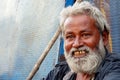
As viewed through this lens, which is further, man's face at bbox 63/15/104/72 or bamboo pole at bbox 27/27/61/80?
bamboo pole at bbox 27/27/61/80

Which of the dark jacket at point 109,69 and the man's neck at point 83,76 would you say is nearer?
the dark jacket at point 109,69

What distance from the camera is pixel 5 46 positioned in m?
3.98

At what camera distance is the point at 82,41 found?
7.68ft

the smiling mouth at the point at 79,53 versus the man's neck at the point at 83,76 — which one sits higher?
the smiling mouth at the point at 79,53

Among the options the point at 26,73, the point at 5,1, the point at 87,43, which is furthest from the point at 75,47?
the point at 5,1

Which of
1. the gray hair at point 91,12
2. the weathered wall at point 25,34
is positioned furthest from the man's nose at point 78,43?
the weathered wall at point 25,34

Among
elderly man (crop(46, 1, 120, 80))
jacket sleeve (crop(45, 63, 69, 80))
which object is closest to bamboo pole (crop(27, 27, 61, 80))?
jacket sleeve (crop(45, 63, 69, 80))

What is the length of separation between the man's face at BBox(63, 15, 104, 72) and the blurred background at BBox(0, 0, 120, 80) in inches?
27.5

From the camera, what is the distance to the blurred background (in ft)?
10.3

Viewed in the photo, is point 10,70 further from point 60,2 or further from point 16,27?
point 60,2

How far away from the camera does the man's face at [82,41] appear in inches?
91.9

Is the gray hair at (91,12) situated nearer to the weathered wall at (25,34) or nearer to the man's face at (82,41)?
the man's face at (82,41)

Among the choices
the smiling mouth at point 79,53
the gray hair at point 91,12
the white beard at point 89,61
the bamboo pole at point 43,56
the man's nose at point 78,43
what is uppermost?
the gray hair at point 91,12

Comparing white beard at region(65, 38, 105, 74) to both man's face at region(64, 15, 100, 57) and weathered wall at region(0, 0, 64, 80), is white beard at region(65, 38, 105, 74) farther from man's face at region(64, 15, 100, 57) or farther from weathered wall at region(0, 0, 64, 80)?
weathered wall at region(0, 0, 64, 80)
